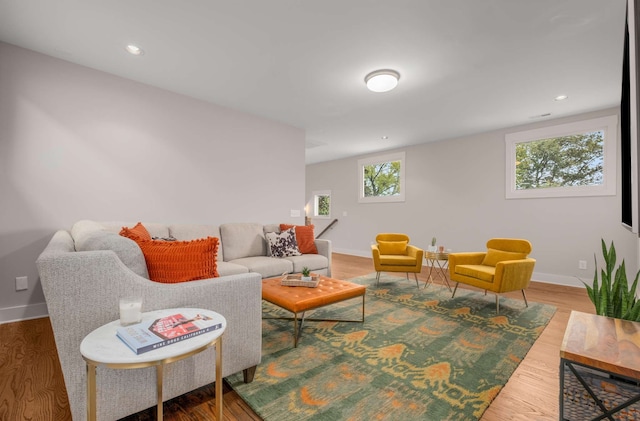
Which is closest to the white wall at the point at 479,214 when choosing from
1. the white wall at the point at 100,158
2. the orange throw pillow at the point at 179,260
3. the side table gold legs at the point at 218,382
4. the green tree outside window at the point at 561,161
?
the green tree outside window at the point at 561,161

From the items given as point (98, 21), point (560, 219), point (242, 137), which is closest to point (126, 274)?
point (98, 21)

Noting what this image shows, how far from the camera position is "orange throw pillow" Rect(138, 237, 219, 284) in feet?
5.08

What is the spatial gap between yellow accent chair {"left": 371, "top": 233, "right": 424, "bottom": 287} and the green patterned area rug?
2.34ft

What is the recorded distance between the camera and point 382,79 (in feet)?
9.90

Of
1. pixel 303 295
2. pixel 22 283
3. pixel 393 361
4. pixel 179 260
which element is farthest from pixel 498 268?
pixel 22 283

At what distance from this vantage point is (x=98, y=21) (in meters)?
2.28

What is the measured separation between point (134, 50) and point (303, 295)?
2.84 metres

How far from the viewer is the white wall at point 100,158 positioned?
267 cm

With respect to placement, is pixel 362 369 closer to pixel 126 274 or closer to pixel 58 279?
pixel 126 274

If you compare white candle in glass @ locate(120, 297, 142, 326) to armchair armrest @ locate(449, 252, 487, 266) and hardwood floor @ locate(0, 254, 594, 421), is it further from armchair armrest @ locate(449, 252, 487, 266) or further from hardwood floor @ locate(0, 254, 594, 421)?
armchair armrest @ locate(449, 252, 487, 266)

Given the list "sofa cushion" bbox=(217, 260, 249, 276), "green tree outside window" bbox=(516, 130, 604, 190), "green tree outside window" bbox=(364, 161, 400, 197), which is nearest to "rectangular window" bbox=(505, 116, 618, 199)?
"green tree outside window" bbox=(516, 130, 604, 190)

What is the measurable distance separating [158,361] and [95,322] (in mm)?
473

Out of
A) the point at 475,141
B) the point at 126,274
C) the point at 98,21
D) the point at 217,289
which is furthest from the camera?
the point at 475,141

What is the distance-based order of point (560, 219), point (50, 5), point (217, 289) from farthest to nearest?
point (560, 219), point (50, 5), point (217, 289)
